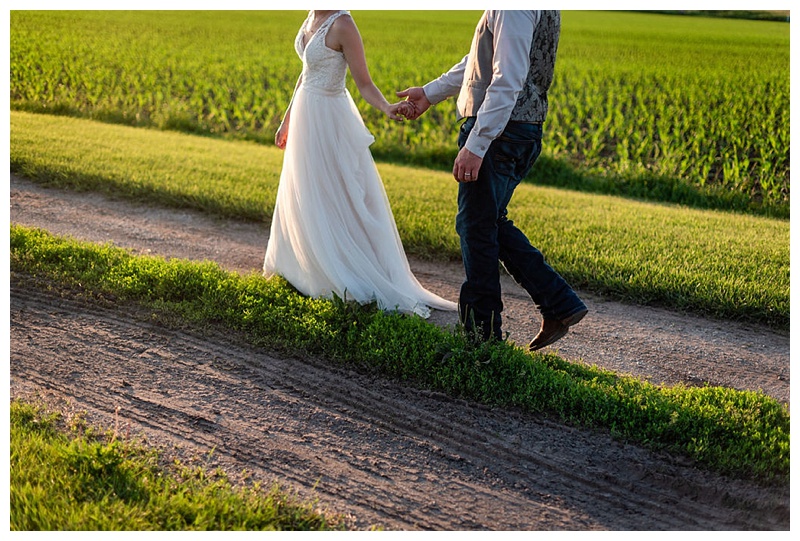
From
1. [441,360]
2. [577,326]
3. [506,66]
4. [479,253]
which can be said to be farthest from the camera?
[577,326]

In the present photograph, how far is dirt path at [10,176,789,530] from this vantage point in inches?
135

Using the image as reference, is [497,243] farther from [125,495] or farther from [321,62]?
[125,495]

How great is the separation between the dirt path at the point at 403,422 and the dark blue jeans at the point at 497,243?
0.56 m

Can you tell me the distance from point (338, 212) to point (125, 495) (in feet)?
8.91

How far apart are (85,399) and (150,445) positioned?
2.17ft

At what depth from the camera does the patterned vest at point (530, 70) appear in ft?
14.4

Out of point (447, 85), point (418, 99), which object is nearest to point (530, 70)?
point (447, 85)

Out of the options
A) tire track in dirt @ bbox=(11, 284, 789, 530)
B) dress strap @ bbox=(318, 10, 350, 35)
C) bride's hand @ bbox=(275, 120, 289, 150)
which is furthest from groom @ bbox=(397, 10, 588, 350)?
bride's hand @ bbox=(275, 120, 289, 150)

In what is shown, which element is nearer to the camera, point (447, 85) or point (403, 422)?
point (403, 422)

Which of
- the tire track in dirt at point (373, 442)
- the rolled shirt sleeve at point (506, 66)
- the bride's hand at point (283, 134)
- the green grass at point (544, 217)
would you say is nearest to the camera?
the tire track in dirt at point (373, 442)

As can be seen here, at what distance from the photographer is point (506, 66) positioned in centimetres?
418

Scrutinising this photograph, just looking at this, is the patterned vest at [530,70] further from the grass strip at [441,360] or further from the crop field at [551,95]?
the crop field at [551,95]

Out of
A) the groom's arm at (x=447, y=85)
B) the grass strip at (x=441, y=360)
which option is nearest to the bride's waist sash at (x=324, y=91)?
the groom's arm at (x=447, y=85)

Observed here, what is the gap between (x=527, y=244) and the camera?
489 cm
